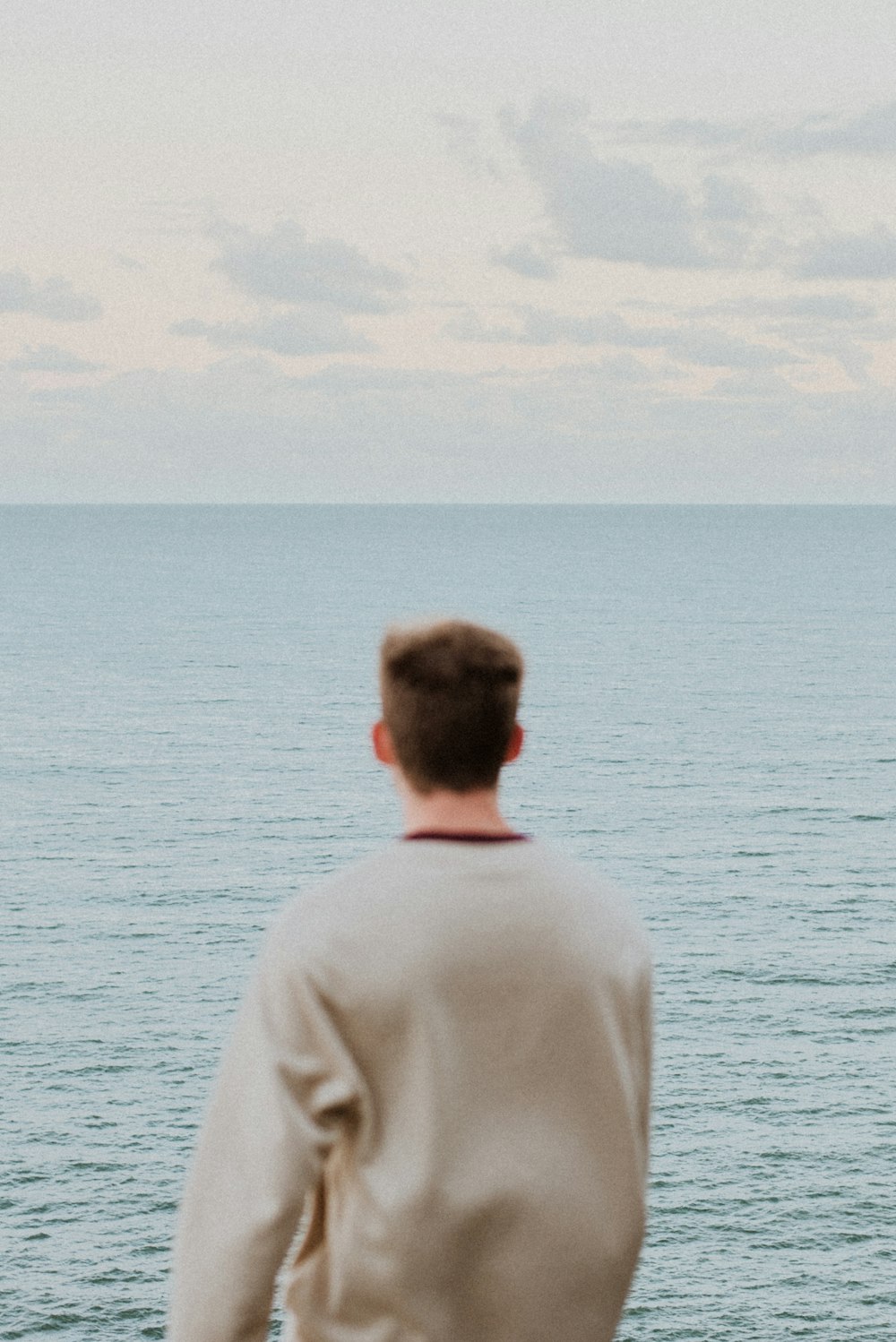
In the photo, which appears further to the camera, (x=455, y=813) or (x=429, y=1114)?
(x=455, y=813)

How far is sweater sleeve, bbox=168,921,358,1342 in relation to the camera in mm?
2648

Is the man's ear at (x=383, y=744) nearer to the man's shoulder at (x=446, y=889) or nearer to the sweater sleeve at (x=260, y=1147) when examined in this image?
the man's shoulder at (x=446, y=889)

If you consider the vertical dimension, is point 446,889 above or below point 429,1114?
above

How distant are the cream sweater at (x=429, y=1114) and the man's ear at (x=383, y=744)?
208mm

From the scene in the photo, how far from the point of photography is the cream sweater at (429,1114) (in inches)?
105

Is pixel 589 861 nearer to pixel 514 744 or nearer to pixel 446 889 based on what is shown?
pixel 514 744

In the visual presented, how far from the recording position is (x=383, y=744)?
117 inches

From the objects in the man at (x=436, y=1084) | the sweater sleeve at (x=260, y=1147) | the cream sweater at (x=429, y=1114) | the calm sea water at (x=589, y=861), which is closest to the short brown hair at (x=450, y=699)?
the man at (x=436, y=1084)

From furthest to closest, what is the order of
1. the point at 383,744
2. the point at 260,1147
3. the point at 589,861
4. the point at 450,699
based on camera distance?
1. the point at 589,861
2. the point at 383,744
3. the point at 450,699
4. the point at 260,1147

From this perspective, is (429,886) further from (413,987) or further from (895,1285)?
(895,1285)

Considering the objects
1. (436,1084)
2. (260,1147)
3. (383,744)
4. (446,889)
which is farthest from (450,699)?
(260,1147)

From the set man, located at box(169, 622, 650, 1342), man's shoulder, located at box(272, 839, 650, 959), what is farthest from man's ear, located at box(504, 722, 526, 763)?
man's shoulder, located at box(272, 839, 650, 959)

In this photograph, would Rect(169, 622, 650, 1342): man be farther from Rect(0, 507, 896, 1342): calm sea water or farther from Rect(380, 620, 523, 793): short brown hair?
Rect(0, 507, 896, 1342): calm sea water

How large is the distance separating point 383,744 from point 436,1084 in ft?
2.05
